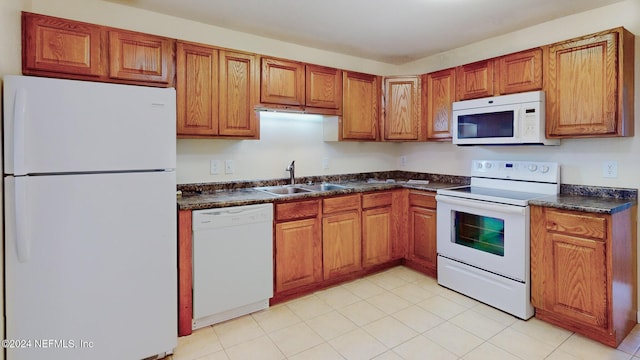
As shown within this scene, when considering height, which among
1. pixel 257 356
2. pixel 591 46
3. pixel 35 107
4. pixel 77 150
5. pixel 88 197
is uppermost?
pixel 591 46

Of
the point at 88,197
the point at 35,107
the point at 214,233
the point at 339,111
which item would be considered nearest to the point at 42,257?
the point at 88,197

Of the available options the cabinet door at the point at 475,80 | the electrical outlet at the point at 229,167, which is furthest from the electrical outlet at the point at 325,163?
the cabinet door at the point at 475,80

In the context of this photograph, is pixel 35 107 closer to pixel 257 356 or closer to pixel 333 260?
pixel 257 356

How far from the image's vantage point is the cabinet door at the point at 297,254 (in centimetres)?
266

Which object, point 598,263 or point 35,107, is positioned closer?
point 35,107

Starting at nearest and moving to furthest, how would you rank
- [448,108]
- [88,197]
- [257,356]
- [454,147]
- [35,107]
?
[35,107] → [88,197] → [257,356] → [448,108] → [454,147]

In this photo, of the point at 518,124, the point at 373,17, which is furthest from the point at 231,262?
the point at 518,124

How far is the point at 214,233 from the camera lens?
2.33 m

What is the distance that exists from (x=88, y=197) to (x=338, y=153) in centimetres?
248

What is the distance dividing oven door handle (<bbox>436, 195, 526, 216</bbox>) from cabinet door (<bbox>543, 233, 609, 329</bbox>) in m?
0.25

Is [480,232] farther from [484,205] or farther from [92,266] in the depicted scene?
[92,266]

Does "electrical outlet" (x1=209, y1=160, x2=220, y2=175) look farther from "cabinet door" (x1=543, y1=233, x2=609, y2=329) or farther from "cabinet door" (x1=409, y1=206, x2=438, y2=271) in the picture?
"cabinet door" (x1=543, y1=233, x2=609, y2=329)

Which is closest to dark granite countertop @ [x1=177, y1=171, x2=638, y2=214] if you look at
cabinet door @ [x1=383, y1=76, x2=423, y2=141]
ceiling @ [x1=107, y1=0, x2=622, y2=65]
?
cabinet door @ [x1=383, y1=76, x2=423, y2=141]

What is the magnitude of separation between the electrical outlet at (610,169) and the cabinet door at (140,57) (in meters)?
3.28
